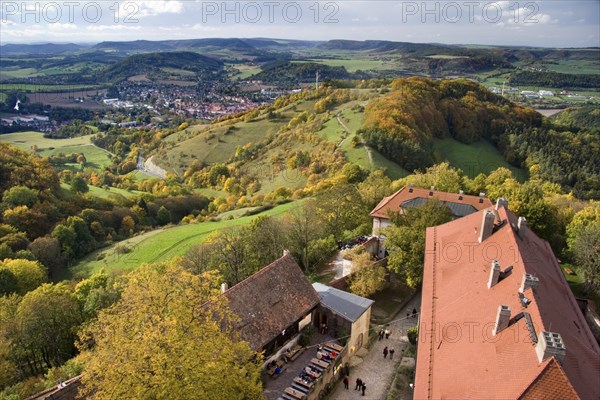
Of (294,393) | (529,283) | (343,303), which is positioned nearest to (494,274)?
(529,283)

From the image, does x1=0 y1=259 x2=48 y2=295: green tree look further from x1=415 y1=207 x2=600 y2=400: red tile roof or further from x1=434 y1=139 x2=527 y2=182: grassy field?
x1=434 y1=139 x2=527 y2=182: grassy field

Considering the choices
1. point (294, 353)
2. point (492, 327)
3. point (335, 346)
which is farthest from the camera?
point (335, 346)

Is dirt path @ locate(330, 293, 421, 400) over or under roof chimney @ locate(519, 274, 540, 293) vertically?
under

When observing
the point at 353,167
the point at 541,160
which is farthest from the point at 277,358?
the point at 541,160

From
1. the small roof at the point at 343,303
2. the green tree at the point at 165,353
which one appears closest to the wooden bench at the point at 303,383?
the green tree at the point at 165,353

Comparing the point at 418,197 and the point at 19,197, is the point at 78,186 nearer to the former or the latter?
the point at 19,197

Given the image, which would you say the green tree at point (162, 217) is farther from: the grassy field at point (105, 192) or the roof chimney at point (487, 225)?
the roof chimney at point (487, 225)

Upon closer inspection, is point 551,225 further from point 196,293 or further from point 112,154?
point 112,154

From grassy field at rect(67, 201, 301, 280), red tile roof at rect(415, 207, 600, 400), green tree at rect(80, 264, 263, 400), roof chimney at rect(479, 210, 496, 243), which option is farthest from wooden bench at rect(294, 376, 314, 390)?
grassy field at rect(67, 201, 301, 280)
